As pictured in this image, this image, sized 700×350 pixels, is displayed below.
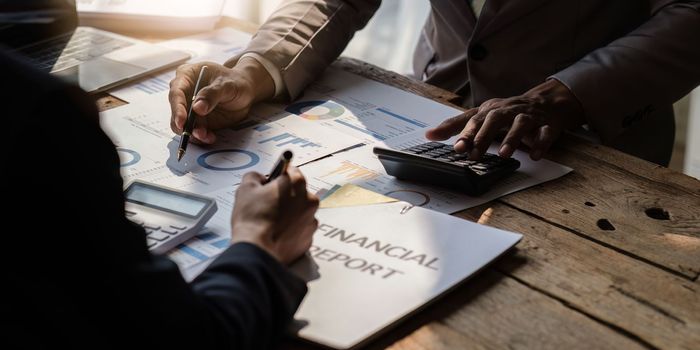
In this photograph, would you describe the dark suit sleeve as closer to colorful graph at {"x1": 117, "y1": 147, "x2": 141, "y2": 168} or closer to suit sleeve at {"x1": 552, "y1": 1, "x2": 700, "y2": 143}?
colorful graph at {"x1": 117, "y1": 147, "x2": 141, "y2": 168}

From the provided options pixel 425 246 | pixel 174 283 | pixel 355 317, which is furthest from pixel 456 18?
pixel 174 283

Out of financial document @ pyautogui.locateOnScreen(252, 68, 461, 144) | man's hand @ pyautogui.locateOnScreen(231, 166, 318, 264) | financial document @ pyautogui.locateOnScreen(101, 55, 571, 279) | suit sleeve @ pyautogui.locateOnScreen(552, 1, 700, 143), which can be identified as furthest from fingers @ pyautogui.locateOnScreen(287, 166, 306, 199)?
suit sleeve @ pyautogui.locateOnScreen(552, 1, 700, 143)

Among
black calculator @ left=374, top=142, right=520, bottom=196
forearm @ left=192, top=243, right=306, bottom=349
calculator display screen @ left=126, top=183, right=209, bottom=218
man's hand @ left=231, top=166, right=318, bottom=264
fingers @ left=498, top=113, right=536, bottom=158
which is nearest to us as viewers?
forearm @ left=192, top=243, right=306, bottom=349

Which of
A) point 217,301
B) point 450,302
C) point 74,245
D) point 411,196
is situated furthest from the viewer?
point 411,196

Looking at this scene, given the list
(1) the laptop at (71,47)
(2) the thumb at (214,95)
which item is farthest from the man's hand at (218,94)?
(1) the laptop at (71,47)

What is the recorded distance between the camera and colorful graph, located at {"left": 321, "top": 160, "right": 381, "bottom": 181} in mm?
1048

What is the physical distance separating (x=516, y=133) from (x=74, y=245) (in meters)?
0.73

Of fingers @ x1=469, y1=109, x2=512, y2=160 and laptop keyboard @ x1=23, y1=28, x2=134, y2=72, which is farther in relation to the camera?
laptop keyboard @ x1=23, y1=28, x2=134, y2=72

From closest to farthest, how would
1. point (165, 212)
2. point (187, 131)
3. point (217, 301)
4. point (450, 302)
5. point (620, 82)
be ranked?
1. point (217, 301)
2. point (450, 302)
3. point (165, 212)
4. point (187, 131)
5. point (620, 82)

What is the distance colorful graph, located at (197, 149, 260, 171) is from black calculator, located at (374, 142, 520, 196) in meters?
0.18

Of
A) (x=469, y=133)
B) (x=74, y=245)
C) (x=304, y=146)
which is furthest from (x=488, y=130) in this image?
(x=74, y=245)

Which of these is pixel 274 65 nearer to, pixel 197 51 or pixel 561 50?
pixel 197 51

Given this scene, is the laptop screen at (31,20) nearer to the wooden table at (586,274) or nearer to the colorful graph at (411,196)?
the colorful graph at (411,196)

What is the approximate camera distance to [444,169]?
1008mm
